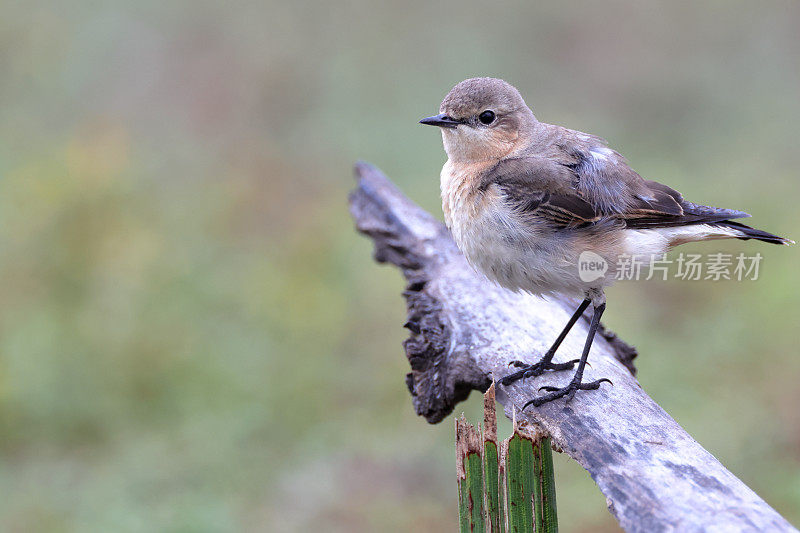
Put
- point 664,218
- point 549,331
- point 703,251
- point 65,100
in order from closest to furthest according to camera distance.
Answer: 1. point 664,218
2. point 549,331
3. point 703,251
4. point 65,100

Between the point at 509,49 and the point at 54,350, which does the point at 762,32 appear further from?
the point at 54,350

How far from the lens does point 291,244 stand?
8.57 meters

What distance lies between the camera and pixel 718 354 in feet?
22.9

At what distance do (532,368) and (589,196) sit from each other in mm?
872

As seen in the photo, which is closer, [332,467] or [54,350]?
[332,467]

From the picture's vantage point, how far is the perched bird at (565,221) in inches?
156

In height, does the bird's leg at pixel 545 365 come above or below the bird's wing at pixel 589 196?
below

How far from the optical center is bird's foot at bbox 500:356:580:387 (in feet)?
13.0

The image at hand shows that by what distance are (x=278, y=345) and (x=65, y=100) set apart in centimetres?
602

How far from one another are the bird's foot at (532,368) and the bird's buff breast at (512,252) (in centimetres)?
36

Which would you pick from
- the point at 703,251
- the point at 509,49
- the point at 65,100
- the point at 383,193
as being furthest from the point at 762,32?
the point at 65,100

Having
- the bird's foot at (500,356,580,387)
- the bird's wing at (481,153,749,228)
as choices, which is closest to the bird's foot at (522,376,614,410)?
the bird's foot at (500,356,580,387)

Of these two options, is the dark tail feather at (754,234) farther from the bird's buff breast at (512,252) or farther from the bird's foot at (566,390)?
the bird's foot at (566,390)

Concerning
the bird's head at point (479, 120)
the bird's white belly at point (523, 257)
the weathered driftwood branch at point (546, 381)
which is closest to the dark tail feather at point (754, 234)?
the bird's white belly at point (523, 257)
